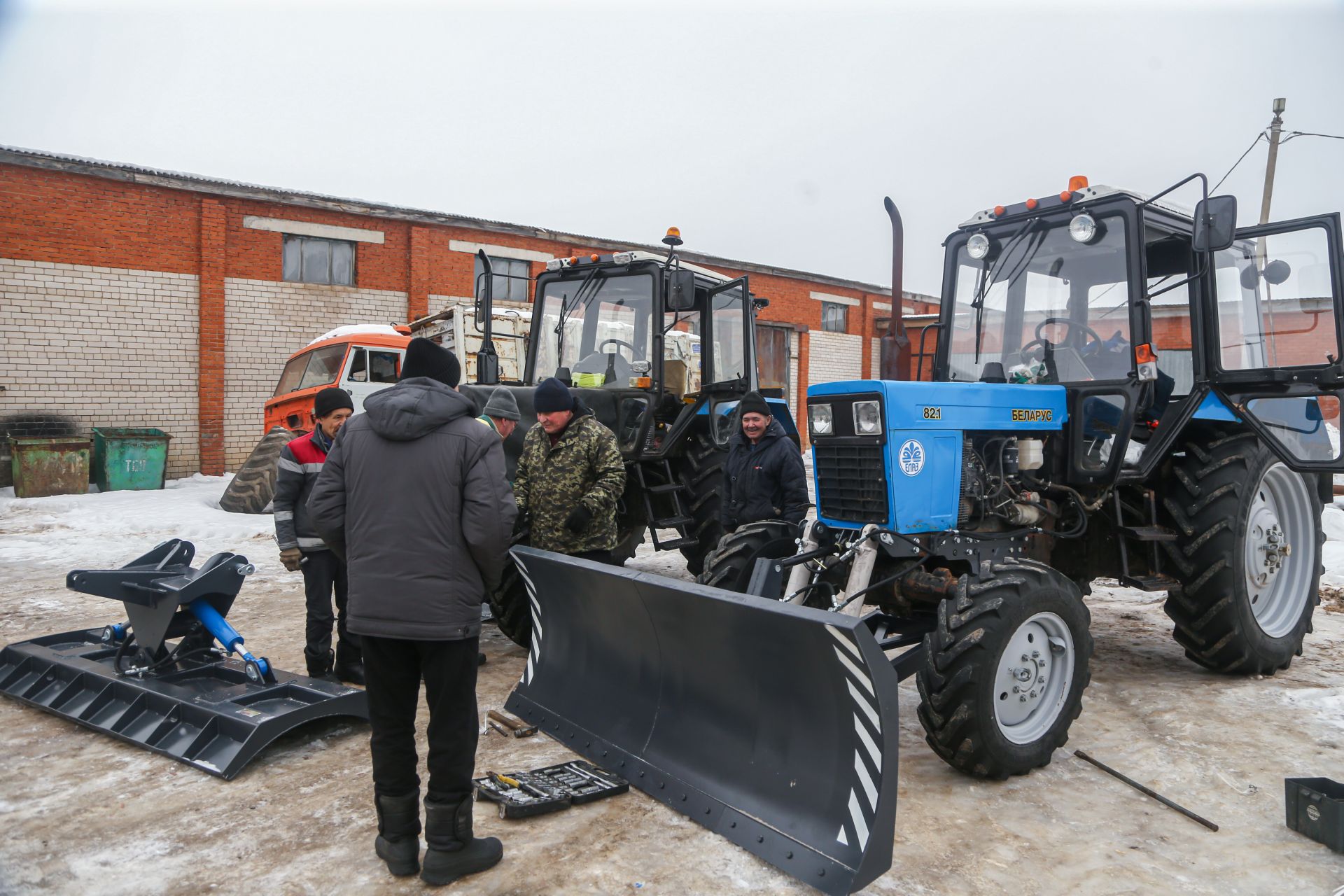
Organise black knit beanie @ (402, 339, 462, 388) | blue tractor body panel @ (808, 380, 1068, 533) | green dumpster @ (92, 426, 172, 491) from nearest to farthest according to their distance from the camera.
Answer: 1. black knit beanie @ (402, 339, 462, 388)
2. blue tractor body panel @ (808, 380, 1068, 533)
3. green dumpster @ (92, 426, 172, 491)

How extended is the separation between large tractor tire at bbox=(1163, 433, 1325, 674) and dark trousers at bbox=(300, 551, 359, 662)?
4.43 meters

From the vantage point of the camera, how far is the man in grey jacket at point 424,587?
277 centimetres

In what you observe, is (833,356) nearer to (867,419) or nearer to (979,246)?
(979,246)

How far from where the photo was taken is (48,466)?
1242cm

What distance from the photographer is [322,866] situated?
9.44 feet

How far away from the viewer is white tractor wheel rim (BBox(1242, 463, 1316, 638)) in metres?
4.98

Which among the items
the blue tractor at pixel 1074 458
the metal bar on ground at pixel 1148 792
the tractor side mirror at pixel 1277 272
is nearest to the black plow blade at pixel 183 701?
the blue tractor at pixel 1074 458

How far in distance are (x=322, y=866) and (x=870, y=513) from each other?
2.49 meters

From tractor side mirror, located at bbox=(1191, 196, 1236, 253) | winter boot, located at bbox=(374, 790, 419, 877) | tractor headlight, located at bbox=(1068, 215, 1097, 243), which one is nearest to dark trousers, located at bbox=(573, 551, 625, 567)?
winter boot, located at bbox=(374, 790, 419, 877)

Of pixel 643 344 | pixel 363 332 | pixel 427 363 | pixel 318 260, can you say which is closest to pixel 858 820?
pixel 427 363

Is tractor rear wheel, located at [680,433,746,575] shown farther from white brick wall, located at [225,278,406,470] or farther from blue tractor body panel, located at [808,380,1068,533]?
white brick wall, located at [225,278,406,470]

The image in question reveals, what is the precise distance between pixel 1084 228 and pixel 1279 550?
2.22 metres

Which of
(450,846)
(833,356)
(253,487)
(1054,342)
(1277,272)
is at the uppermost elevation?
(833,356)

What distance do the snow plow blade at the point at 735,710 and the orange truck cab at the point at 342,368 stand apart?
880 centimetres
